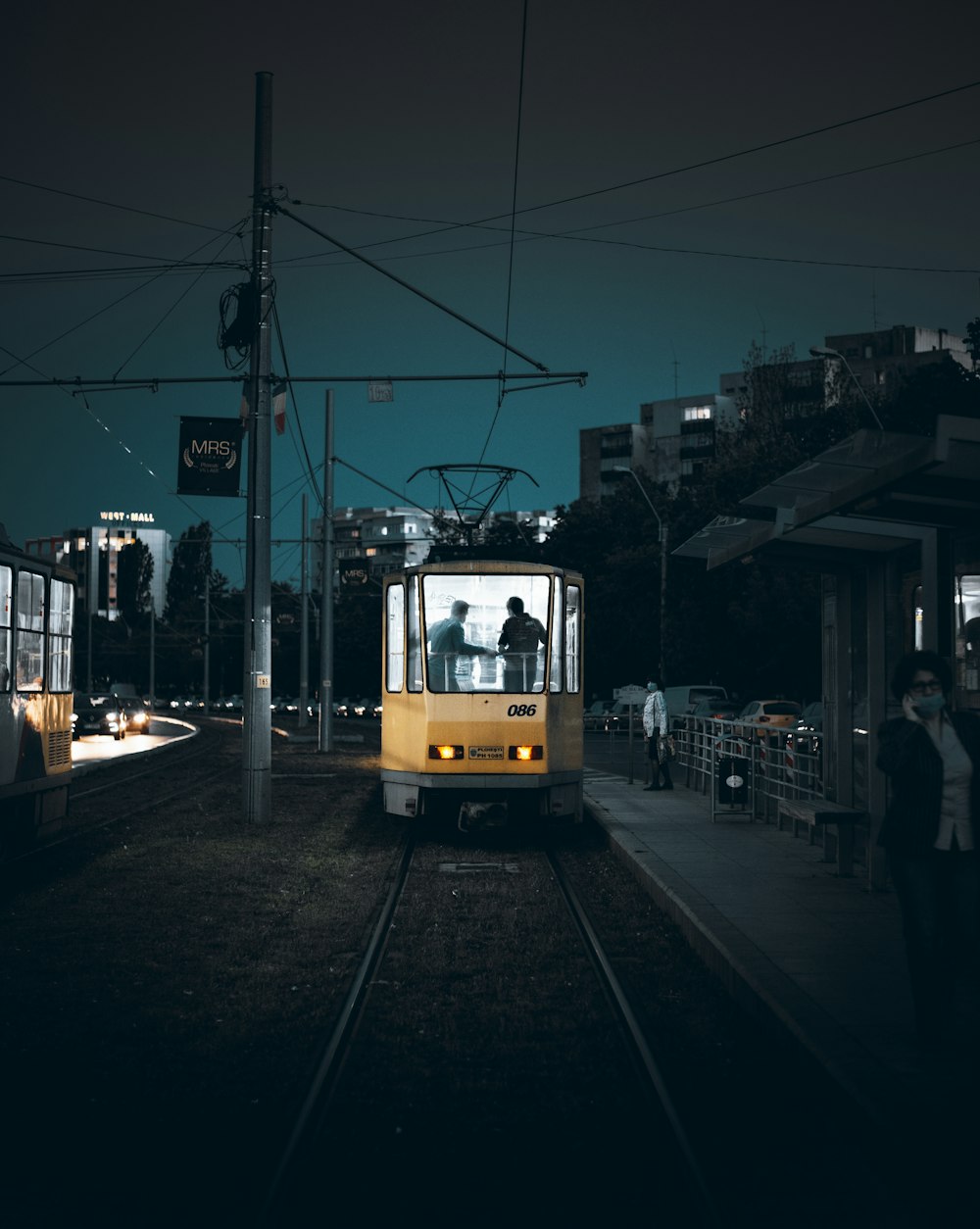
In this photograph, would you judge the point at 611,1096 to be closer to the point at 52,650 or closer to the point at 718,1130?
the point at 718,1130

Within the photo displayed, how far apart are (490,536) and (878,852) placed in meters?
51.8

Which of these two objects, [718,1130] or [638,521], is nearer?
[718,1130]

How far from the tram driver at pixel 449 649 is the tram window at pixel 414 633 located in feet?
0.50

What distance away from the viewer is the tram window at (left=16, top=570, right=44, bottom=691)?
1365 centimetres

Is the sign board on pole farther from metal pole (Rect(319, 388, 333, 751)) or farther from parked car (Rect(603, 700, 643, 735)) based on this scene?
metal pole (Rect(319, 388, 333, 751))

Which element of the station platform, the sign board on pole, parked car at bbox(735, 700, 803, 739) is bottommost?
the station platform

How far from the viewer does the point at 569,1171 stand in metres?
5.21

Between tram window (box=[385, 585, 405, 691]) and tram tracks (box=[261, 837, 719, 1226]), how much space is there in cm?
497

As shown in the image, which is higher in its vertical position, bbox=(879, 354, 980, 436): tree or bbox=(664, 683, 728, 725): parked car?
bbox=(879, 354, 980, 436): tree

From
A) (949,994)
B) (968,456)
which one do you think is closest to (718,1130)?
(949,994)

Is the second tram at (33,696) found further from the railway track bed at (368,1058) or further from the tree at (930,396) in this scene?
the tree at (930,396)

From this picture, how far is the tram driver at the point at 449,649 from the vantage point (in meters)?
16.1

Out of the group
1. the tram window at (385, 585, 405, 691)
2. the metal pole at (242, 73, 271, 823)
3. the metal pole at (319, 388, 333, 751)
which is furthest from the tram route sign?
the metal pole at (319, 388, 333, 751)

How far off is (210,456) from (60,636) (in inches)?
150
